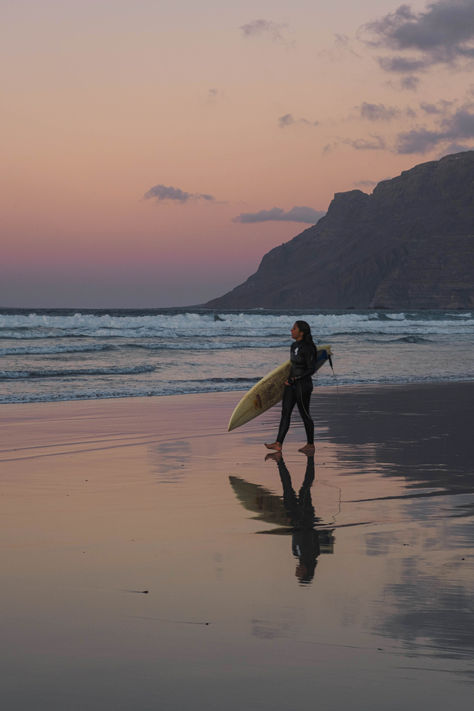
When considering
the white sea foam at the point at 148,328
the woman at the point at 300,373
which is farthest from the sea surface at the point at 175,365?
the woman at the point at 300,373

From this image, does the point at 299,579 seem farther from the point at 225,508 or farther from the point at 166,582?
the point at 225,508

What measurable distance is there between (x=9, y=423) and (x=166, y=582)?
31.2ft

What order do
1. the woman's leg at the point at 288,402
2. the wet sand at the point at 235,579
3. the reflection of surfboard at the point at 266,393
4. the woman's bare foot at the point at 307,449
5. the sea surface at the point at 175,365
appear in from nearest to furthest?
the wet sand at the point at 235,579 < the woman's bare foot at the point at 307,449 < the woman's leg at the point at 288,402 < the reflection of surfboard at the point at 266,393 < the sea surface at the point at 175,365

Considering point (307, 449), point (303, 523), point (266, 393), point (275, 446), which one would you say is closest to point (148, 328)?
point (266, 393)

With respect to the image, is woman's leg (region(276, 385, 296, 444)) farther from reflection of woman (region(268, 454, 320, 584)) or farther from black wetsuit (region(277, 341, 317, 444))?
reflection of woman (region(268, 454, 320, 584))

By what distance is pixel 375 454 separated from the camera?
36.2 ft

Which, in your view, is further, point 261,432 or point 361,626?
point 261,432

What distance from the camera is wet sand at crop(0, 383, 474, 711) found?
3.82m

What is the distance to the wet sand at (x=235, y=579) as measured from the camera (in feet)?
12.5

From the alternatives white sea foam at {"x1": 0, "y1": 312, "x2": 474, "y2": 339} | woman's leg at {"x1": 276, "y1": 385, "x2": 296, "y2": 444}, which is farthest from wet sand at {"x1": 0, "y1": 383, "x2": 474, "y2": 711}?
white sea foam at {"x1": 0, "y1": 312, "x2": 474, "y2": 339}

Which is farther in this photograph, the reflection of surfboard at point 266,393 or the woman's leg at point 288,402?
the reflection of surfboard at point 266,393

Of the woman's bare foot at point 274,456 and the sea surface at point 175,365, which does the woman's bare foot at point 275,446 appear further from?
the sea surface at point 175,365

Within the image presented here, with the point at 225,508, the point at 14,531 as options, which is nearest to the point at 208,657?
the point at 14,531

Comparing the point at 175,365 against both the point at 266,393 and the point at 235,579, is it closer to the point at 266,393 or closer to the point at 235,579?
the point at 266,393
